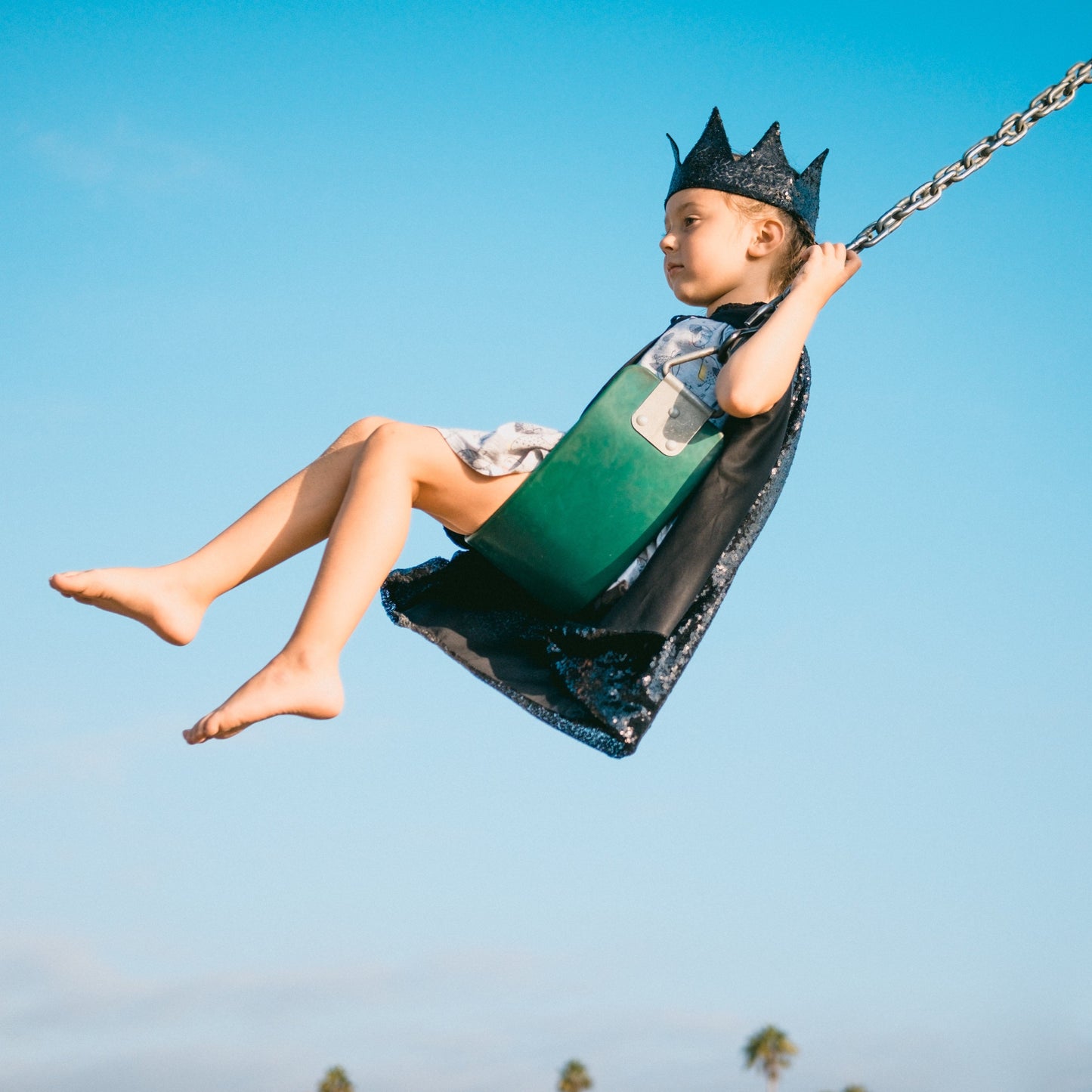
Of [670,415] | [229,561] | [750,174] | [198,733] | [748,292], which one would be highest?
[750,174]

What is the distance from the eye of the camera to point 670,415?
3834 mm

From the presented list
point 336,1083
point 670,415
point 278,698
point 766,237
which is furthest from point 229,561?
point 336,1083

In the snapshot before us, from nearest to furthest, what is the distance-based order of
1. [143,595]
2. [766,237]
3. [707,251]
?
[143,595], [707,251], [766,237]

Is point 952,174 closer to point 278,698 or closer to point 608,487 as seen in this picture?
point 608,487

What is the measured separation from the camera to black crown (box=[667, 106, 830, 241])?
438cm

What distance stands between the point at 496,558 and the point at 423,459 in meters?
0.33

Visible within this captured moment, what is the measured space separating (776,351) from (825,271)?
304 mm

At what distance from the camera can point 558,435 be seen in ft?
13.3

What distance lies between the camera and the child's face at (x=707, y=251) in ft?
14.1

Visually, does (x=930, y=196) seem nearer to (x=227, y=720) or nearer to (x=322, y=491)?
(x=322, y=491)

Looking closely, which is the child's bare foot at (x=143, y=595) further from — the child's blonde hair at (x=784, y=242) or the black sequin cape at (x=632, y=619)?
the child's blonde hair at (x=784, y=242)

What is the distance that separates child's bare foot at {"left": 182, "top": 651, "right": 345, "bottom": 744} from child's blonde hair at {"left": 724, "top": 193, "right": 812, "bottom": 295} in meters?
1.76

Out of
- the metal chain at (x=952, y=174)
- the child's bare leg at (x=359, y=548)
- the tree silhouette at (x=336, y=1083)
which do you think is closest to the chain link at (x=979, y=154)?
the metal chain at (x=952, y=174)

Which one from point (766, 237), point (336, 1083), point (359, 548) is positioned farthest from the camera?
point (336, 1083)
